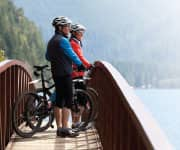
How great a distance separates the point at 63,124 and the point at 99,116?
619mm

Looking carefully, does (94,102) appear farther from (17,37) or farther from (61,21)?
(17,37)

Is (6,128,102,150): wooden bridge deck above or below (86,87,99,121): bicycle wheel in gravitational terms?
below

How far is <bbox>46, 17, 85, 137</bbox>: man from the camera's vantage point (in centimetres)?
671

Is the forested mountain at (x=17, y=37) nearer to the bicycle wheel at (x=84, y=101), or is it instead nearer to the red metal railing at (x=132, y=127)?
the bicycle wheel at (x=84, y=101)

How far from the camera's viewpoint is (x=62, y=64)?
22.3 ft


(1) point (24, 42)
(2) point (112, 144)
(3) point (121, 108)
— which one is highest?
(3) point (121, 108)

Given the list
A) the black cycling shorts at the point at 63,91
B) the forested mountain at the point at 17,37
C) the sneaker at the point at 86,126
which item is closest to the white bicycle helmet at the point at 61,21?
the black cycling shorts at the point at 63,91

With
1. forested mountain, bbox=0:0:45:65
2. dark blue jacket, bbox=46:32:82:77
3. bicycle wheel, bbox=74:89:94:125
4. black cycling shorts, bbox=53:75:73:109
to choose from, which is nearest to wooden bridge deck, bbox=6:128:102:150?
bicycle wheel, bbox=74:89:94:125

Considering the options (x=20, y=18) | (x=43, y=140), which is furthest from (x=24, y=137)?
(x=20, y=18)

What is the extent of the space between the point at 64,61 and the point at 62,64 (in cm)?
4

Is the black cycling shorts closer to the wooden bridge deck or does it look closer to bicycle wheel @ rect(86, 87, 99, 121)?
the wooden bridge deck

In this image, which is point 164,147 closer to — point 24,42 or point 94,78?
point 94,78

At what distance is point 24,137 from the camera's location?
→ 7289 mm

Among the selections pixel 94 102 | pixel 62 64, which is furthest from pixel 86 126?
pixel 62 64
